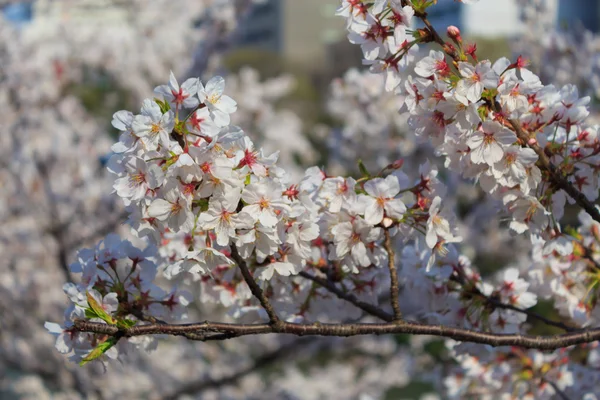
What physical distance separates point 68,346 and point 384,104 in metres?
4.12

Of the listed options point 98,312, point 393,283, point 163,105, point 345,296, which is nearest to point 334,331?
point 393,283

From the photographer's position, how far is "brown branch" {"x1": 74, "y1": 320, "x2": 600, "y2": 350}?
160 centimetres

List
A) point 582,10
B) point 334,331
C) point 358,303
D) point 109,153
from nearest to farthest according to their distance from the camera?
1. point 334,331
2. point 358,303
3. point 109,153
4. point 582,10

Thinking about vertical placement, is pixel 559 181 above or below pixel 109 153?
above

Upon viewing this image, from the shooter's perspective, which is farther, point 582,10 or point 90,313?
point 582,10

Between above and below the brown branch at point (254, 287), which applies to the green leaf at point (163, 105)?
above

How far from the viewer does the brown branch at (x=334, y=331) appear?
160 cm

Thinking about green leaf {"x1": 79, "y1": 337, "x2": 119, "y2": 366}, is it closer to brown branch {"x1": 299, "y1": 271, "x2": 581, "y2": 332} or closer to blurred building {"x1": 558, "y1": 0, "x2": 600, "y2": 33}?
brown branch {"x1": 299, "y1": 271, "x2": 581, "y2": 332}

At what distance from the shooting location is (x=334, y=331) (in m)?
1.69

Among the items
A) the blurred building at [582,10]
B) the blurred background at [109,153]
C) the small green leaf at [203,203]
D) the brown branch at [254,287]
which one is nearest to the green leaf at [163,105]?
the small green leaf at [203,203]

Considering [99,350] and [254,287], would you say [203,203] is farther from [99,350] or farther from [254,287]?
[99,350]

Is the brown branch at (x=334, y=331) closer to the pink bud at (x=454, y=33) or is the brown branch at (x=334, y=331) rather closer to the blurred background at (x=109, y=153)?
the pink bud at (x=454, y=33)

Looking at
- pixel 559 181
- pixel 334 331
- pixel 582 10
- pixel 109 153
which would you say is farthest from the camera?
pixel 582 10

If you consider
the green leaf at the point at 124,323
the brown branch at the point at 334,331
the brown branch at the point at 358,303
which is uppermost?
the green leaf at the point at 124,323
